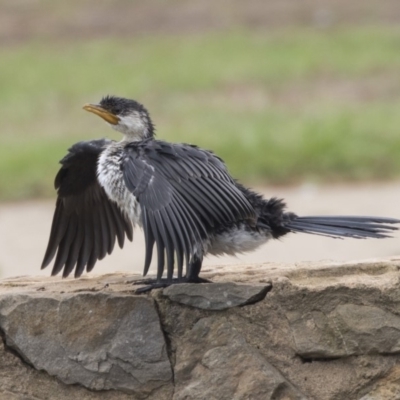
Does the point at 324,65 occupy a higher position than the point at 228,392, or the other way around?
the point at 324,65

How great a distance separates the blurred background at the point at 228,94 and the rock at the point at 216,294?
10.4ft

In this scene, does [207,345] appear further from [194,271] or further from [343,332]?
[343,332]

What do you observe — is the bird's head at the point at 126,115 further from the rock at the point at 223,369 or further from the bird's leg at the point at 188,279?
the rock at the point at 223,369

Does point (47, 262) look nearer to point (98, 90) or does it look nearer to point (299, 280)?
point (299, 280)

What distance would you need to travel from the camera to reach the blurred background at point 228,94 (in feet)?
36.2

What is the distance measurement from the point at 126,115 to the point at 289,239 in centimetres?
466

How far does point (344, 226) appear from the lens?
5.25 meters

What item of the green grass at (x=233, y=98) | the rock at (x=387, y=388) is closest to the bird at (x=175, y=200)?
the rock at (x=387, y=388)

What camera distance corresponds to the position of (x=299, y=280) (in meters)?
5.19

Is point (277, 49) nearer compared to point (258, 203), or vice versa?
point (258, 203)

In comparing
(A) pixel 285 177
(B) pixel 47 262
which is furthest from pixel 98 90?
(B) pixel 47 262

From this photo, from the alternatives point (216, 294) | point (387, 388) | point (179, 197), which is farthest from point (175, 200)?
point (387, 388)

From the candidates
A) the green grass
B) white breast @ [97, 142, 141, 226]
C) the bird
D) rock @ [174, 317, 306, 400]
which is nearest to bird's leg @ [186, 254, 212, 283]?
the bird

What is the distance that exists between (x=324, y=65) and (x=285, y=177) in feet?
20.9
